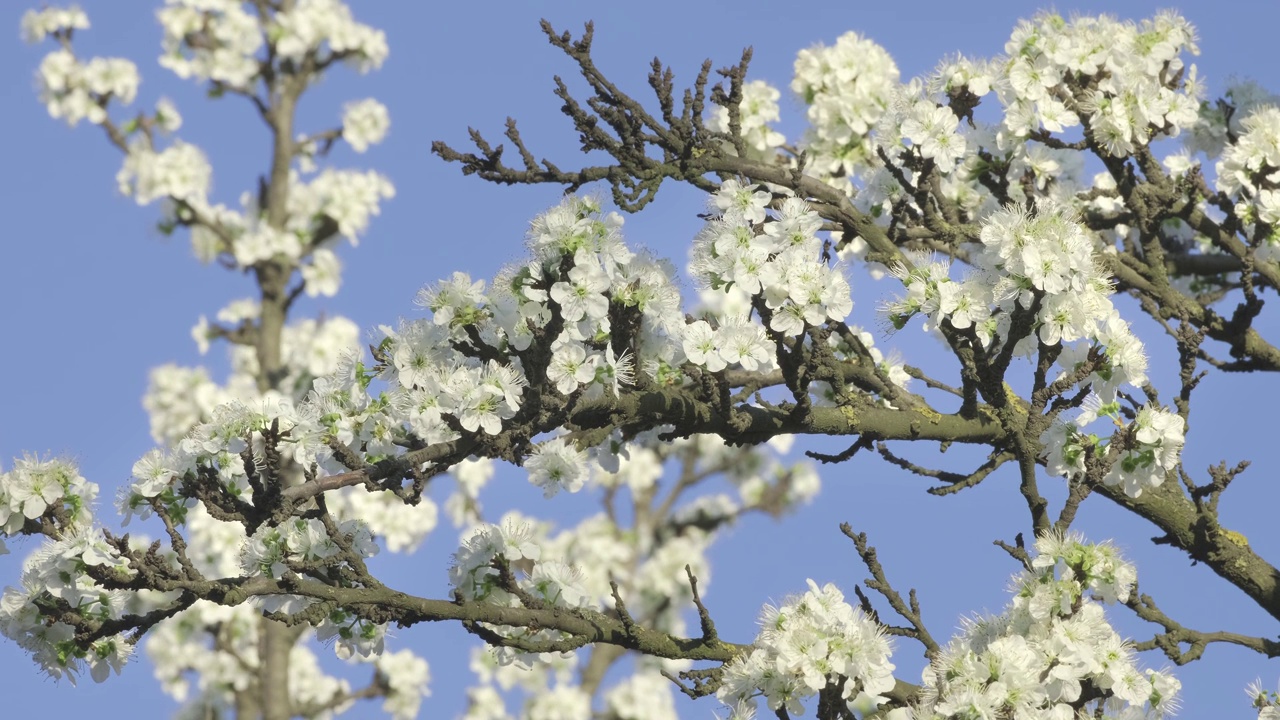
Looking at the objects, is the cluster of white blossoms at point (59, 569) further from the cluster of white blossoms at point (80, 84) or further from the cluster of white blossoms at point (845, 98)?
the cluster of white blossoms at point (80, 84)

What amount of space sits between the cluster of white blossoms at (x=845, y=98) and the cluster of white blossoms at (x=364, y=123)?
7871mm

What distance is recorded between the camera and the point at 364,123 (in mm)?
15008

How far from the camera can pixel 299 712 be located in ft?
42.4

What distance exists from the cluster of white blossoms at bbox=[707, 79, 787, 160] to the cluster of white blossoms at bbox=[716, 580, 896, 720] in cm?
451

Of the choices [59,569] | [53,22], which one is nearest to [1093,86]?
[59,569]

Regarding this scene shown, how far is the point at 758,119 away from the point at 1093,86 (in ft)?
8.02

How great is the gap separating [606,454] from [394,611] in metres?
1.08

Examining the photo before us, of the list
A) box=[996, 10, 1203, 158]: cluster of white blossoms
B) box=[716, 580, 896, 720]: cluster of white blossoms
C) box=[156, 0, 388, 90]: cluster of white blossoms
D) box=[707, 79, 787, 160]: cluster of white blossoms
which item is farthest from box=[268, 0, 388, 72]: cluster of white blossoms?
box=[716, 580, 896, 720]: cluster of white blossoms

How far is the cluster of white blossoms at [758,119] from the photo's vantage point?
8.53 metres

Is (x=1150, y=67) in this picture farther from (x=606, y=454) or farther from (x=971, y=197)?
(x=606, y=454)

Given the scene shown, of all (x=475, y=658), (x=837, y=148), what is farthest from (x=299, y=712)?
(x=837, y=148)

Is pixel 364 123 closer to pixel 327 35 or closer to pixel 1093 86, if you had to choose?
pixel 327 35

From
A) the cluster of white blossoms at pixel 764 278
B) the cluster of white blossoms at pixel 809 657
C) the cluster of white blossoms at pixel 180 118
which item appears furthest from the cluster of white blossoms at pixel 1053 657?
the cluster of white blossoms at pixel 180 118

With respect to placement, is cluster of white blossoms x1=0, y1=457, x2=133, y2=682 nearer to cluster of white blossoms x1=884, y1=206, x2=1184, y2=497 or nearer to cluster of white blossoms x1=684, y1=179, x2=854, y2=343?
cluster of white blossoms x1=684, y1=179, x2=854, y2=343
